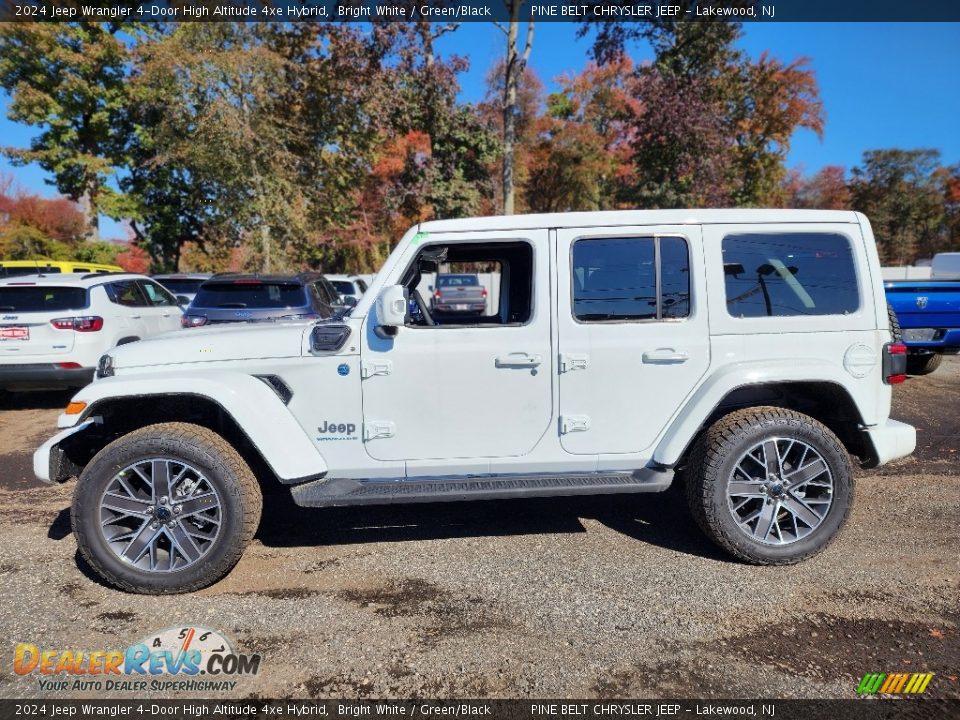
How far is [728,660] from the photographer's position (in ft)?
9.11

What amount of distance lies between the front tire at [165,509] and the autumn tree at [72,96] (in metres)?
26.1

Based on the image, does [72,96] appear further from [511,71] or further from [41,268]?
[511,71]

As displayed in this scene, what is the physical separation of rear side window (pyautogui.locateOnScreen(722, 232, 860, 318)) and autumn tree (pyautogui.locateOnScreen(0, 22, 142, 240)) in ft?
90.2

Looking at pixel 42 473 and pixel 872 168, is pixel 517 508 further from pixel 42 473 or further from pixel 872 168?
pixel 872 168

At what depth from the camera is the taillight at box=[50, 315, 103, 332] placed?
23.9 feet

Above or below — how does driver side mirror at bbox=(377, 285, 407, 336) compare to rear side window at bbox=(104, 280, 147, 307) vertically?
below

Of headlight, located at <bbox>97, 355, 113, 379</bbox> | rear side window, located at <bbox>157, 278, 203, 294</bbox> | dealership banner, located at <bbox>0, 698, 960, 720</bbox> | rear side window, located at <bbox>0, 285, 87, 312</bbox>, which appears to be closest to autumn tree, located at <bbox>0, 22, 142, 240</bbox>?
rear side window, located at <bbox>157, 278, 203, 294</bbox>

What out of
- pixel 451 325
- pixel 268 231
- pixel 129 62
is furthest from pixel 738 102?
pixel 451 325

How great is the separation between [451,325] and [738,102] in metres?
26.2

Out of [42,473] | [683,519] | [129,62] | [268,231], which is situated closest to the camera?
[42,473]

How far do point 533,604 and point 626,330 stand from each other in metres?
1.60

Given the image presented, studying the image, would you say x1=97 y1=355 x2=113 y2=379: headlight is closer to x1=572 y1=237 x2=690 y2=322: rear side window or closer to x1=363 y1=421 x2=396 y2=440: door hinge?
x1=363 y1=421 x2=396 y2=440: door hinge

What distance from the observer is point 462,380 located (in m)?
3.54

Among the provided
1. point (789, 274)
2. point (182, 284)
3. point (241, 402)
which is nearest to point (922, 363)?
point (789, 274)
